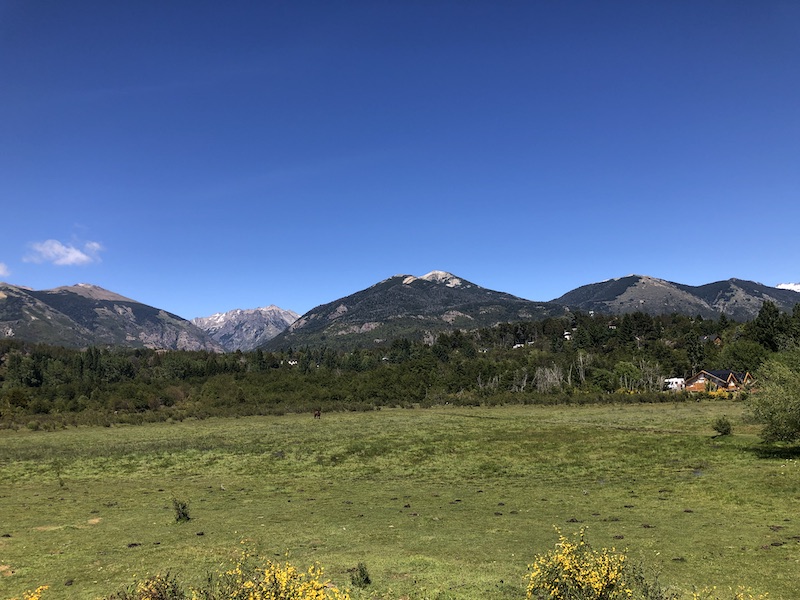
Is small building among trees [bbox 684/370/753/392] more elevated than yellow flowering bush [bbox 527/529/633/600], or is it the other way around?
yellow flowering bush [bbox 527/529/633/600]

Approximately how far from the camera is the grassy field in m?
15.9

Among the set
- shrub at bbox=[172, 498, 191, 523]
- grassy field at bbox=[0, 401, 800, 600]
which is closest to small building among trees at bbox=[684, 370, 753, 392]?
grassy field at bbox=[0, 401, 800, 600]

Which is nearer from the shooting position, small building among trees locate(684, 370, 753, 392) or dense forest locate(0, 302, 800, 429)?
dense forest locate(0, 302, 800, 429)

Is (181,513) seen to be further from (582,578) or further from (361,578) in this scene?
(582,578)

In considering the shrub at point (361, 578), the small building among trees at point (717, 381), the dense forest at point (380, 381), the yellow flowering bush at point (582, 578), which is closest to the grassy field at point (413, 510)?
the shrub at point (361, 578)

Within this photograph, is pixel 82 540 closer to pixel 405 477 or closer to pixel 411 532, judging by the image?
pixel 411 532

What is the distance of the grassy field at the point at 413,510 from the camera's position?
15867mm

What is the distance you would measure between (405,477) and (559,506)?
563 inches

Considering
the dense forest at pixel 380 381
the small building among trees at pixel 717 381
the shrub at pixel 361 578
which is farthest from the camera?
the small building among trees at pixel 717 381

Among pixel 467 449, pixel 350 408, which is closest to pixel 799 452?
pixel 467 449

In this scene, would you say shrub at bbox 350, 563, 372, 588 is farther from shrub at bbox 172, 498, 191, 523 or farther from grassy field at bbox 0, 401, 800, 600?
shrub at bbox 172, 498, 191, 523

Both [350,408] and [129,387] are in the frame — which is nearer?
[350,408]

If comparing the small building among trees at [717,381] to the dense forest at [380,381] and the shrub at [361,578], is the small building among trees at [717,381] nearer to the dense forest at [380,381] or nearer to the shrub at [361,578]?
the dense forest at [380,381]

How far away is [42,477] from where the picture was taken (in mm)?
39562
